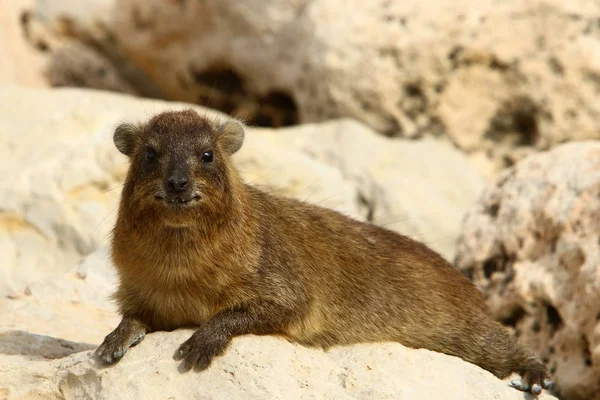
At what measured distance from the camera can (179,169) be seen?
6523mm

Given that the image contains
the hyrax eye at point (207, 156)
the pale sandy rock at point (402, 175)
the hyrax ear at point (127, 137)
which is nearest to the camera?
the hyrax eye at point (207, 156)

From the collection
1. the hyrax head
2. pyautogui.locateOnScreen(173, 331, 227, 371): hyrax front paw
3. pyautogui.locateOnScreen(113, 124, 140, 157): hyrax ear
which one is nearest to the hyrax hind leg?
pyautogui.locateOnScreen(173, 331, 227, 371): hyrax front paw

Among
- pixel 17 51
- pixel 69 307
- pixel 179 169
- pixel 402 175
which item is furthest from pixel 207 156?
pixel 17 51

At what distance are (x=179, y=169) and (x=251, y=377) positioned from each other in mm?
1498

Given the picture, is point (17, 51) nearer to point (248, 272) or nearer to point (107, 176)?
point (107, 176)

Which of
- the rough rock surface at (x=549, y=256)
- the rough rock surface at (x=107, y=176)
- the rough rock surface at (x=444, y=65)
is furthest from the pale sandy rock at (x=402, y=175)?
the rough rock surface at (x=549, y=256)

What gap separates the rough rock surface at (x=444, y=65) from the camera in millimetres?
12469

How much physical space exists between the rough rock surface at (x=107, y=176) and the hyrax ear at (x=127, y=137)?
274 centimetres

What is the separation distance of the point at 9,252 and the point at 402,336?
4.86 m

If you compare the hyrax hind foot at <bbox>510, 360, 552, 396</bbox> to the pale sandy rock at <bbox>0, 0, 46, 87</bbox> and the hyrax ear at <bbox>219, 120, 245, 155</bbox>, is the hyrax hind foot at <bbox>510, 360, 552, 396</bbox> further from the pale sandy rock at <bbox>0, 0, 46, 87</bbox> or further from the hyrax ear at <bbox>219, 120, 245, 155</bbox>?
the pale sandy rock at <bbox>0, 0, 46, 87</bbox>

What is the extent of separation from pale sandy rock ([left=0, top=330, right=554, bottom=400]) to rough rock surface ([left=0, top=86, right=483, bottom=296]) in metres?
3.37

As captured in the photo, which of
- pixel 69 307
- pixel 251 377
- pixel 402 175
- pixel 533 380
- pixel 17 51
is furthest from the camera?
pixel 17 51

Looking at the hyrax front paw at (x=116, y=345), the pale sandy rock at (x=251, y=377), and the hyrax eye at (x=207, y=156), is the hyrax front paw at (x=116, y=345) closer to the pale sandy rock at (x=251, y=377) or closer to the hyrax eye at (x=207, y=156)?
the pale sandy rock at (x=251, y=377)

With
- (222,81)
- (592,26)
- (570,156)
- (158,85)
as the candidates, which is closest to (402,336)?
(570,156)
